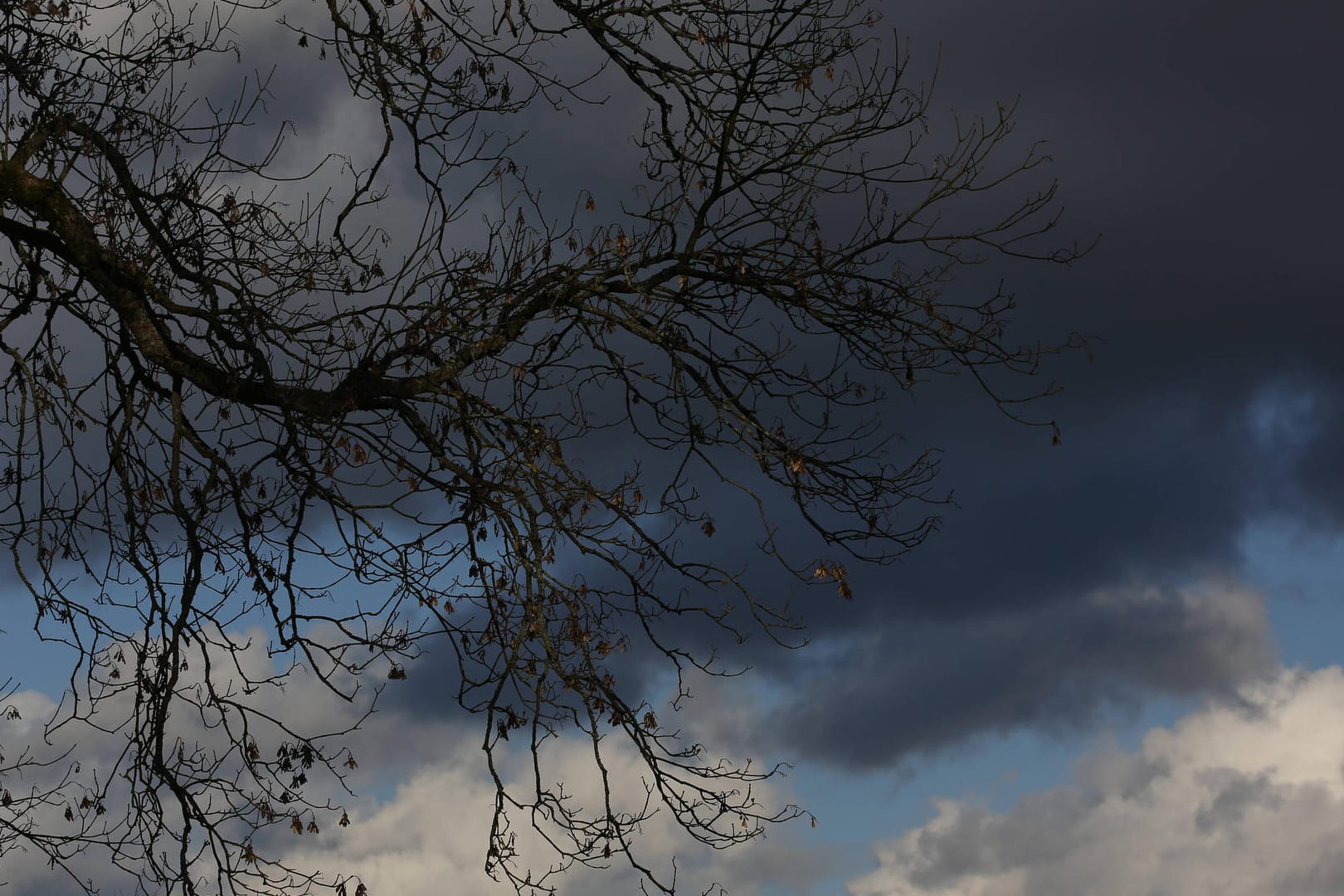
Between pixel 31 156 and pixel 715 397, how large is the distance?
505cm

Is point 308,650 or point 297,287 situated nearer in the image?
point 308,650

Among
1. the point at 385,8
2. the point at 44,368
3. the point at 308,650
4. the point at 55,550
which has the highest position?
the point at 385,8

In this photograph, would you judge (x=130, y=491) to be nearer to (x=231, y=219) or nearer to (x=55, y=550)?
(x=55, y=550)

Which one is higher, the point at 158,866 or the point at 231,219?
the point at 231,219

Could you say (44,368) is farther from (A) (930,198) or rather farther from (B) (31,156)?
(A) (930,198)

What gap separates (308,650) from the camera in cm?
836

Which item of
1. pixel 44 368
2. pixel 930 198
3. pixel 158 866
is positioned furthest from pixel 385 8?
pixel 158 866

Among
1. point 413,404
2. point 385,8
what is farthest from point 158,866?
point 385,8

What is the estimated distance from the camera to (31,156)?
9.12 meters

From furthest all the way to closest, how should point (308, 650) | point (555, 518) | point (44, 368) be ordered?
point (44, 368) → point (308, 650) → point (555, 518)

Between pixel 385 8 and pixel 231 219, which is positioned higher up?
pixel 385 8

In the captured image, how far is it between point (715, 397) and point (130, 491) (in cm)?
400

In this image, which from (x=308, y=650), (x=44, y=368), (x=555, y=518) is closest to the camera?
(x=555, y=518)

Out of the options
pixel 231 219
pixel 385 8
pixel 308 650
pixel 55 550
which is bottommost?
pixel 308 650
